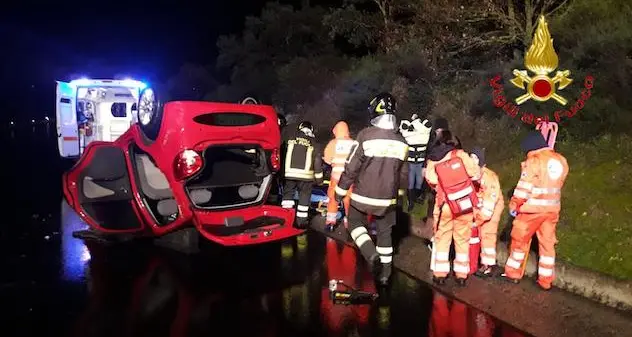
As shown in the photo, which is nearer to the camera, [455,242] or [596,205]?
[455,242]

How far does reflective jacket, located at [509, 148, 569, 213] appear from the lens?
569 centimetres

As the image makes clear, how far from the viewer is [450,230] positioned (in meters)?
6.00

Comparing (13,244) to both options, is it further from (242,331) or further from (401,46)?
(401,46)

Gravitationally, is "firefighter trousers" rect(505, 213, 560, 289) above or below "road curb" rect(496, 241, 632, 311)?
above

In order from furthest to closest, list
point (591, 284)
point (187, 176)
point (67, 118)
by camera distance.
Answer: point (67, 118), point (187, 176), point (591, 284)

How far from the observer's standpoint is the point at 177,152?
21.7 ft

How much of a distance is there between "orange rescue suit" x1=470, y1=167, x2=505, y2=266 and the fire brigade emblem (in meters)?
3.38

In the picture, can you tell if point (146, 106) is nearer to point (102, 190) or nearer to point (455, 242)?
point (102, 190)

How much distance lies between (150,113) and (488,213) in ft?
12.8

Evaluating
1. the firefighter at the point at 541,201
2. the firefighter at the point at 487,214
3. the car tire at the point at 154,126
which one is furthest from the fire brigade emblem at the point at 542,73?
the car tire at the point at 154,126

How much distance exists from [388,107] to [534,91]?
13.9 ft

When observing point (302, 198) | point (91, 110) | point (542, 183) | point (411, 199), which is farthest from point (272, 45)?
point (542, 183)

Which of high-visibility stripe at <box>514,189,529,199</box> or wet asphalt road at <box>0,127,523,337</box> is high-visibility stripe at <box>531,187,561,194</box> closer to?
high-visibility stripe at <box>514,189,529,199</box>

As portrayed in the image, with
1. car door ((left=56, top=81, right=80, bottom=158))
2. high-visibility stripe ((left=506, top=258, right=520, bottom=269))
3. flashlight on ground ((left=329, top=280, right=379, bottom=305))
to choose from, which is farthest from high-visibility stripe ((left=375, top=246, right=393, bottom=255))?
car door ((left=56, top=81, right=80, bottom=158))
